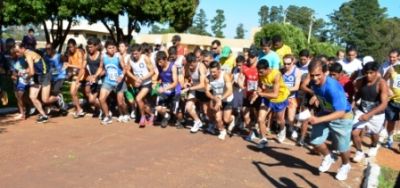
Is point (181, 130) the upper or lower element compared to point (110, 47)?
lower

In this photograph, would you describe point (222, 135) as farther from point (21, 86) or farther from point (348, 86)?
point (21, 86)

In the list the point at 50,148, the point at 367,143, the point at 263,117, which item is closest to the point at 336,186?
the point at 263,117

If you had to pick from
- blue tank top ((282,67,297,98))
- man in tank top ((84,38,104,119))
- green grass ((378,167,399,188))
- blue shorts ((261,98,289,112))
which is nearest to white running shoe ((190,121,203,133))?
blue shorts ((261,98,289,112))

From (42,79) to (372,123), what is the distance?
646 cm

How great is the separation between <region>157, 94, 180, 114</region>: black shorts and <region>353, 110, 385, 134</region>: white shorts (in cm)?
360

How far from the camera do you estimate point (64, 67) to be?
1103 centimetres

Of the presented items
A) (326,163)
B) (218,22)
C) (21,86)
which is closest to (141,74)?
(21,86)

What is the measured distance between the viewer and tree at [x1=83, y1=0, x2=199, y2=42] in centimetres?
2302

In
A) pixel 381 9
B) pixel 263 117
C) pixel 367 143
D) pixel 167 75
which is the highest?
pixel 381 9

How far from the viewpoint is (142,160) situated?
7727 millimetres

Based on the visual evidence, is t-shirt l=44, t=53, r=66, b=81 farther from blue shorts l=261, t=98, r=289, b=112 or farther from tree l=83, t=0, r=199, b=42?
tree l=83, t=0, r=199, b=42

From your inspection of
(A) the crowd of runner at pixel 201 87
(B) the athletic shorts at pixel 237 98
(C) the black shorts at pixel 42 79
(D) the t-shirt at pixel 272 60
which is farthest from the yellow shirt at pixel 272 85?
(C) the black shorts at pixel 42 79

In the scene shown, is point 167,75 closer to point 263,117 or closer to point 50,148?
point 263,117

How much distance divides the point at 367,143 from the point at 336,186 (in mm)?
3623
